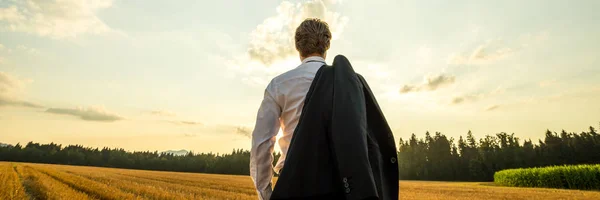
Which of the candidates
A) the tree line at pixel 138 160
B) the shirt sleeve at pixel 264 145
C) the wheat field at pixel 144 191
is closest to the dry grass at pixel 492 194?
the wheat field at pixel 144 191

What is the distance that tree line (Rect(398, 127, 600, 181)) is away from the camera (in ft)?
205

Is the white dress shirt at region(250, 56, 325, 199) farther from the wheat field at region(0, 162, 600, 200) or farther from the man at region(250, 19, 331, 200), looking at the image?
the wheat field at region(0, 162, 600, 200)

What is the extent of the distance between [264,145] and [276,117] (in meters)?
0.21

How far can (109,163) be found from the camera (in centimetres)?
8575

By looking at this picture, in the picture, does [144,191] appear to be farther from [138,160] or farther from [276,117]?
[138,160]

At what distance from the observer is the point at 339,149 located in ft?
5.17

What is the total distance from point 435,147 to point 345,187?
9168 centimetres

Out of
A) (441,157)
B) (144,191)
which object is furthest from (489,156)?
(144,191)

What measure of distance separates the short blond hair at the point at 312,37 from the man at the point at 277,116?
8cm

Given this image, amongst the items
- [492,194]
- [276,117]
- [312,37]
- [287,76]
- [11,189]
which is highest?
[312,37]

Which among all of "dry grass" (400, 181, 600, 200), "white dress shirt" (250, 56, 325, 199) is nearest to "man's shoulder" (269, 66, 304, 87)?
"white dress shirt" (250, 56, 325, 199)

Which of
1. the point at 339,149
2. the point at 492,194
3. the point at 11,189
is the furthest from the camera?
the point at 492,194

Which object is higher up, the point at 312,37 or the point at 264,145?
the point at 312,37

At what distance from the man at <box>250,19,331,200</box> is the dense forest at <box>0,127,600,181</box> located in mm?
66082
